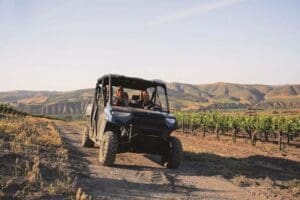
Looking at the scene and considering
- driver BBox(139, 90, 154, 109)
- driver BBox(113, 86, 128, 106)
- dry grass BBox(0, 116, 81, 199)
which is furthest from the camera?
driver BBox(139, 90, 154, 109)

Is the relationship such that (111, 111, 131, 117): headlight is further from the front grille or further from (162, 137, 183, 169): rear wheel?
(162, 137, 183, 169): rear wheel

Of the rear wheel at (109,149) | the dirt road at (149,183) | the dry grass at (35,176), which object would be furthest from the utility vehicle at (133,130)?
the dry grass at (35,176)

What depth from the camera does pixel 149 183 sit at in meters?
9.98

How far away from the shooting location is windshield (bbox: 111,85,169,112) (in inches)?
538

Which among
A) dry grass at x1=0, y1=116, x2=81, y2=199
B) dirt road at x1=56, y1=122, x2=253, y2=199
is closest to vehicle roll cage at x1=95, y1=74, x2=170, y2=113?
dirt road at x1=56, y1=122, x2=253, y2=199

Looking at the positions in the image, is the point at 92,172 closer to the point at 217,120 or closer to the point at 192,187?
the point at 192,187

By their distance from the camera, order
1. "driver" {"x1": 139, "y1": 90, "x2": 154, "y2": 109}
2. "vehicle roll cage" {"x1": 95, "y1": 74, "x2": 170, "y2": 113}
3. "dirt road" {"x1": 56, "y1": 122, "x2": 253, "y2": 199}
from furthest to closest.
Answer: "driver" {"x1": 139, "y1": 90, "x2": 154, "y2": 109}, "vehicle roll cage" {"x1": 95, "y1": 74, "x2": 170, "y2": 113}, "dirt road" {"x1": 56, "y1": 122, "x2": 253, "y2": 199}

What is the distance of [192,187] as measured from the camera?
995 centimetres

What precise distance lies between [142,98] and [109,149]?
2865 mm

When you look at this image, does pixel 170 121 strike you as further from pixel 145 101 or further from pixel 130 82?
pixel 130 82

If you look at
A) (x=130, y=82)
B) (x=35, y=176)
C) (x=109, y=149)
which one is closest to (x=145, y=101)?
(x=130, y=82)

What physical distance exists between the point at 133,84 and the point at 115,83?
0.63 metres

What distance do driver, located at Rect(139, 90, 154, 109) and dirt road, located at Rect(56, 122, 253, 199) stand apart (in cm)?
184

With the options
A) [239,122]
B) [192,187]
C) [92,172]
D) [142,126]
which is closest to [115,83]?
[142,126]
